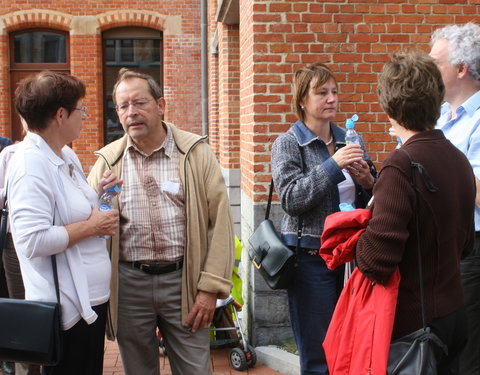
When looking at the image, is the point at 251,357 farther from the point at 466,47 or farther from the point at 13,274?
the point at 466,47

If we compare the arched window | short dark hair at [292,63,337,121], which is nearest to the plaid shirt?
short dark hair at [292,63,337,121]

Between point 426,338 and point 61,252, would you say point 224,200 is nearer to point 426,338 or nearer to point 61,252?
point 61,252

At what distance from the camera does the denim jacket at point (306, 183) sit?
2990mm

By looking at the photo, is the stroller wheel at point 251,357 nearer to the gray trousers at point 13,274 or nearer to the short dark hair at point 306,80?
the gray trousers at point 13,274

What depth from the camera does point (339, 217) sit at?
2.23m

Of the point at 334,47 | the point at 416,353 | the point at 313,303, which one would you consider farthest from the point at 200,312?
the point at 334,47

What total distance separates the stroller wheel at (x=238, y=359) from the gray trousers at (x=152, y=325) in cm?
152

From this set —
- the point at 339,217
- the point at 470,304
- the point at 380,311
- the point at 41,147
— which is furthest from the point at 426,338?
the point at 41,147

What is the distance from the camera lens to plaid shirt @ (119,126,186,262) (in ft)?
9.61

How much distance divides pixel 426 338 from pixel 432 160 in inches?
24.7

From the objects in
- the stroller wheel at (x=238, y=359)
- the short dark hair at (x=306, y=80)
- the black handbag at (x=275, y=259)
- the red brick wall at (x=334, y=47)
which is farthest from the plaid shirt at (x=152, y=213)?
the stroller wheel at (x=238, y=359)

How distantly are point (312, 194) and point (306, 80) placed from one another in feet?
2.25

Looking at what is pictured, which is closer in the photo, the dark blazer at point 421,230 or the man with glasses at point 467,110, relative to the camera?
the dark blazer at point 421,230

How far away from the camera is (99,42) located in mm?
12625
